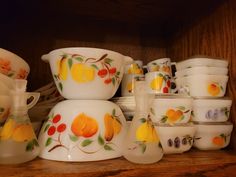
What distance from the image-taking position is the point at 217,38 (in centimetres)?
61

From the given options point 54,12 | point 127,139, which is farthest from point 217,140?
point 54,12

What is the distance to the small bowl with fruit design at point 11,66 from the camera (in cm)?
46

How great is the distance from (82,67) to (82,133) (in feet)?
0.40

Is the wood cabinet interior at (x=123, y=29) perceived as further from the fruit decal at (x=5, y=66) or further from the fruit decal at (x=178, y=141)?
the fruit decal at (x=5, y=66)

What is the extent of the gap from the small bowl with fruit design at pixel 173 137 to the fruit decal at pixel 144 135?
0.07 metres

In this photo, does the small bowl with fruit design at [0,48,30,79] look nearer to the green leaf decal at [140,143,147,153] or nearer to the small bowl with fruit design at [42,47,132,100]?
the small bowl with fruit design at [42,47,132,100]

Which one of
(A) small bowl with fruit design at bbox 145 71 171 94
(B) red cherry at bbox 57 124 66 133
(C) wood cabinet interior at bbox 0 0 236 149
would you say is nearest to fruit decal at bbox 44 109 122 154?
(B) red cherry at bbox 57 124 66 133

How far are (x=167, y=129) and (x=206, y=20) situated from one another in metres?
0.34

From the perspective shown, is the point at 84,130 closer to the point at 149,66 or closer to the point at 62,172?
the point at 62,172

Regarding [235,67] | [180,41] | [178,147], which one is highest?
[180,41]

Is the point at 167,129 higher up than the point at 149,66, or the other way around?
the point at 149,66

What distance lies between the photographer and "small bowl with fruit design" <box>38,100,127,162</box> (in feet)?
1.34

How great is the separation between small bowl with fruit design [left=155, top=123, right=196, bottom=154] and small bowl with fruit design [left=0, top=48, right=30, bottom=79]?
1.02 feet

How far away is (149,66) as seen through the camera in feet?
2.33
